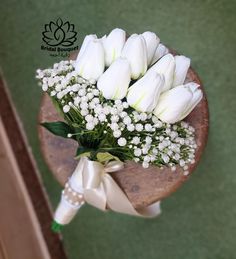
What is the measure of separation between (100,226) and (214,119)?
560 mm

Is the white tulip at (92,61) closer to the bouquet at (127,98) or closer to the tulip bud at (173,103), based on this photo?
the bouquet at (127,98)

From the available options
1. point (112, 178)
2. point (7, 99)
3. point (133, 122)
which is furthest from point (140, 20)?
point (133, 122)

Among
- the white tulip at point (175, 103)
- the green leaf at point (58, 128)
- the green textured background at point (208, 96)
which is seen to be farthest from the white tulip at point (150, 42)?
the green textured background at point (208, 96)

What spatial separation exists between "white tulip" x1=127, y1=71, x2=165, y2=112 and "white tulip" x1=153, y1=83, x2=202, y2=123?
23 millimetres

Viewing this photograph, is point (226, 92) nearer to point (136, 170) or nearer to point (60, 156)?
point (136, 170)

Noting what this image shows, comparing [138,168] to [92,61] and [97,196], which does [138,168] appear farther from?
[92,61]

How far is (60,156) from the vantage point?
1389mm

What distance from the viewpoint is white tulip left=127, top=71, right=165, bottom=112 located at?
948 mm

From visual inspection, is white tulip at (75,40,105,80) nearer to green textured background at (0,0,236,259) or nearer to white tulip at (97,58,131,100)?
white tulip at (97,58,131,100)

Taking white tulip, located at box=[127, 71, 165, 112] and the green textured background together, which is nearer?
white tulip, located at box=[127, 71, 165, 112]

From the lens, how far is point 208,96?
1.69 metres

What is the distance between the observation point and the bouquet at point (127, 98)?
38.2 inches

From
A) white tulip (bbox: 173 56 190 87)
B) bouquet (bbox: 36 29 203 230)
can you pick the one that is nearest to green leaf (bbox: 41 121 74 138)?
bouquet (bbox: 36 29 203 230)

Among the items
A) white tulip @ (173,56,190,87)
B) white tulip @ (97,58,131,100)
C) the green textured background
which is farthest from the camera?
the green textured background
